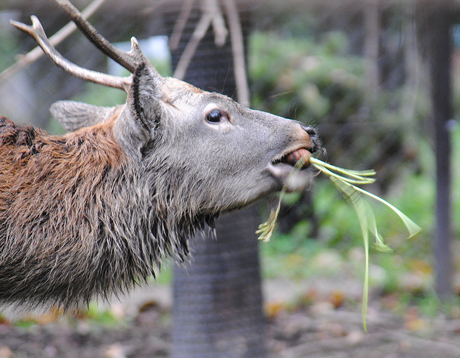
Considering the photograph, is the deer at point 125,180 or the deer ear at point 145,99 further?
the deer at point 125,180

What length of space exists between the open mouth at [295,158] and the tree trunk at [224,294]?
1126mm

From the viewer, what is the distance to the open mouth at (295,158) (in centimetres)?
205

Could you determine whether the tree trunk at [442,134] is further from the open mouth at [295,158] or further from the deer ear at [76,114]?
the deer ear at [76,114]

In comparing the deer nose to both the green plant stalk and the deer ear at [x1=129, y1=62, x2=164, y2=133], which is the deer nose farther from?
the deer ear at [x1=129, y1=62, x2=164, y2=133]

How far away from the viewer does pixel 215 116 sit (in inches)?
82.2

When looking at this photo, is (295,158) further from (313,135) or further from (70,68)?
(70,68)

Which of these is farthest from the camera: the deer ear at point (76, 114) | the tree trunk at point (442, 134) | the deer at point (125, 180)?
the tree trunk at point (442, 134)

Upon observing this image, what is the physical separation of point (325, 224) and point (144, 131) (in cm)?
365

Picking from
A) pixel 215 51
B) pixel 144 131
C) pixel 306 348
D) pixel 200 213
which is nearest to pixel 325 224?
pixel 306 348

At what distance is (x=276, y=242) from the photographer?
524cm

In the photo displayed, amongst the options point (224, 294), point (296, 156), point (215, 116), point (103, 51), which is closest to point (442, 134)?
point (224, 294)

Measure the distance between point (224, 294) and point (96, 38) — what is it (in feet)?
6.30

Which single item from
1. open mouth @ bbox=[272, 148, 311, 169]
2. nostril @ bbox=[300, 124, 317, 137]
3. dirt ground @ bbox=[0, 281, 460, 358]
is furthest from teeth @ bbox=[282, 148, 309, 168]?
dirt ground @ bbox=[0, 281, 460, 358]

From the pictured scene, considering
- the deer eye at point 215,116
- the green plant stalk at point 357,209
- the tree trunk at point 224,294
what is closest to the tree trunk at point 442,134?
the tree trunk at point 224,294
